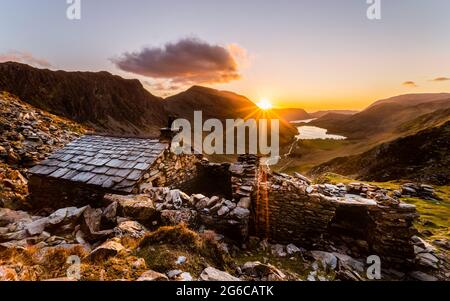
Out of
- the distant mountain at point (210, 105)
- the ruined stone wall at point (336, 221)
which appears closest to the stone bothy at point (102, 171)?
the ruined stone wall at point (336, 221)

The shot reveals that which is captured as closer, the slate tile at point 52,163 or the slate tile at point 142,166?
the slate tile at point 142,166

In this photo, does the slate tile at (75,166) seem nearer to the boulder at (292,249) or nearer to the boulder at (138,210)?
the boulder at (138,210)

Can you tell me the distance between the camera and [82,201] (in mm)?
7723

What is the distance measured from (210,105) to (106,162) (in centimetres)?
11647

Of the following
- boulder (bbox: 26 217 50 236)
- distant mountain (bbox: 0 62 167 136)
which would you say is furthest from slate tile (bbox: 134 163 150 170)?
distant mountain (bbox: 0 62 167 136)

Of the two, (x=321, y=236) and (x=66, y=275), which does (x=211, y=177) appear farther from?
(x=66, y=275)

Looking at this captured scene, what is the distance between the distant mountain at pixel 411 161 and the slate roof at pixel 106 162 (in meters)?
21.0

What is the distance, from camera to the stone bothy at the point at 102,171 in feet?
24.4

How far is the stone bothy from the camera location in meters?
7.43

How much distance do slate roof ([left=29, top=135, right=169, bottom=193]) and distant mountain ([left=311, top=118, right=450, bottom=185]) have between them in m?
21.0

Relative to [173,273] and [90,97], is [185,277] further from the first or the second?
[90,97]

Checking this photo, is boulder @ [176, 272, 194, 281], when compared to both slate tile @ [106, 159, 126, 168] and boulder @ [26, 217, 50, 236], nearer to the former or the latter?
boulder @ [26, 217, 50, 236]
